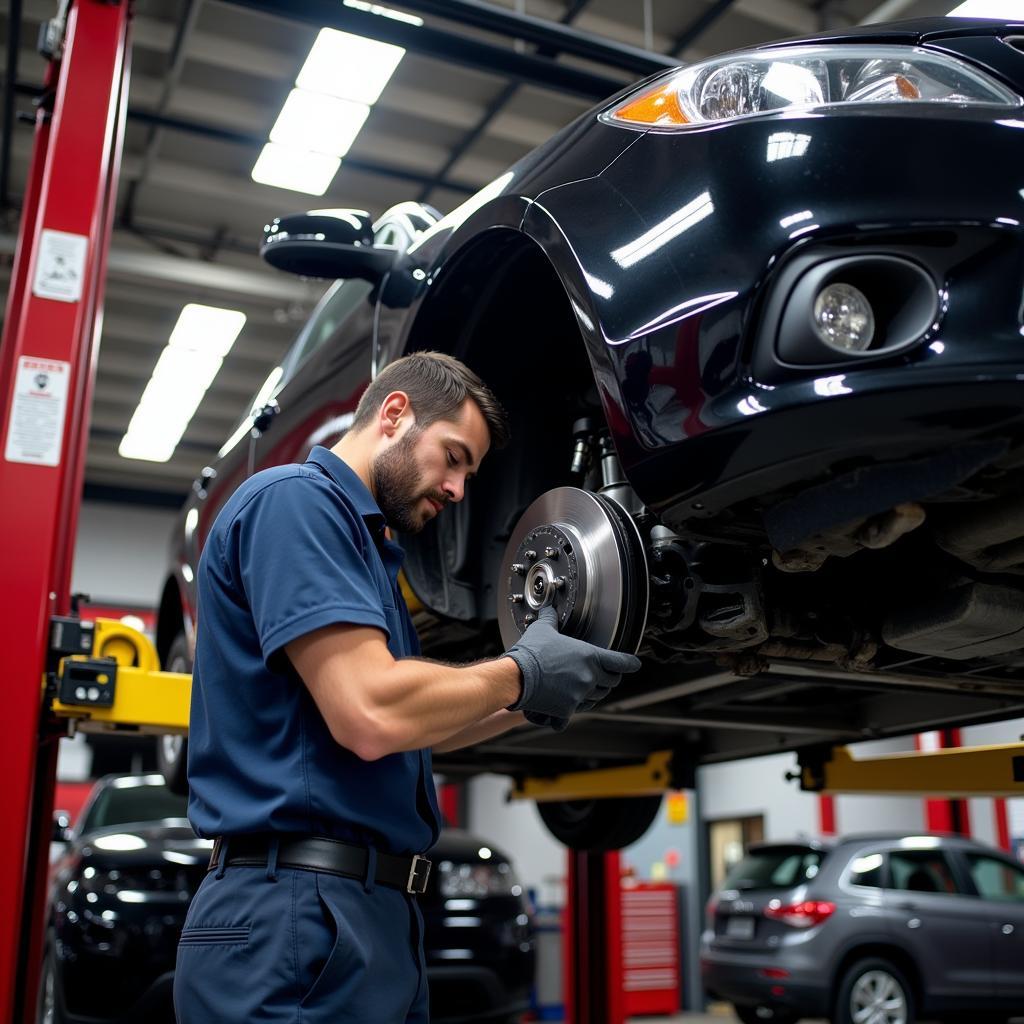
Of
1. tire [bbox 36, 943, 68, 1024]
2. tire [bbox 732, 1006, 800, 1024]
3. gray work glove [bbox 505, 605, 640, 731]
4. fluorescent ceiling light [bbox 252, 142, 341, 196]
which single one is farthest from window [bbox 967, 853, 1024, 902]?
gray work glove [bbox 505, 605, 640, 731]

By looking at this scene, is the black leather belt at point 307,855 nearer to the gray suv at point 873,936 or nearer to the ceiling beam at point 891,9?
A: the gray suv at point 873,936

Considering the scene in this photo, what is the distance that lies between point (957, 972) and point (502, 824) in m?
7.73

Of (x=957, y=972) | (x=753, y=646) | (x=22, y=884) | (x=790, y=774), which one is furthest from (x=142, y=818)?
(x=957, y=972)

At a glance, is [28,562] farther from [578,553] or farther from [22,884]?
[578,553]

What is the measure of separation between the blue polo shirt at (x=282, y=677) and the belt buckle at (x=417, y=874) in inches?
0.8

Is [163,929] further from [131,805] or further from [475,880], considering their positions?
[131,805]

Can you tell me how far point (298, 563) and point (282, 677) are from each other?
0.16 m

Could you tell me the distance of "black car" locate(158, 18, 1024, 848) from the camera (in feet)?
4.27

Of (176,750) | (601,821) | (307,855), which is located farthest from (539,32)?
(307,855)

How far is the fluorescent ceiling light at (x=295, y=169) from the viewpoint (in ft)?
23.7

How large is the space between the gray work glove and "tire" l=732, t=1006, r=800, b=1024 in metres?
5.58

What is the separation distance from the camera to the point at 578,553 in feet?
5.43

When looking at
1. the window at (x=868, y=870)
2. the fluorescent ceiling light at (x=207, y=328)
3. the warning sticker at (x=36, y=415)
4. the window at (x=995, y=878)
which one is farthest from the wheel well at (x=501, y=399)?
the fluorescent ceiling light at (x=207, y=328)

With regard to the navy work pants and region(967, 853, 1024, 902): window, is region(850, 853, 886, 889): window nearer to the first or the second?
region(967, 853, 1024, 902): window
